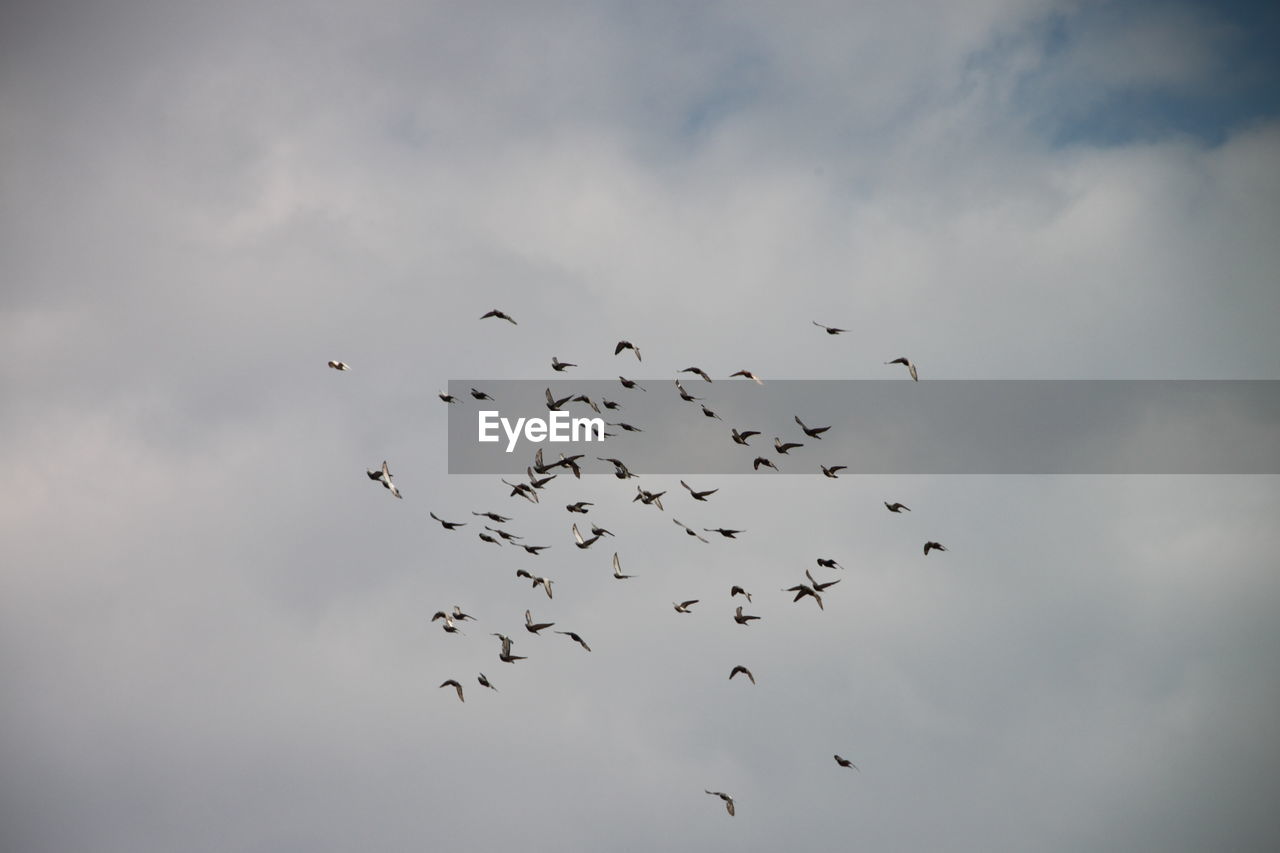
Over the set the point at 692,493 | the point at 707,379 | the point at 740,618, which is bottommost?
the point at 740,618

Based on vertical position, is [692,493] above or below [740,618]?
above

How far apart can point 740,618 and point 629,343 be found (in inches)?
859

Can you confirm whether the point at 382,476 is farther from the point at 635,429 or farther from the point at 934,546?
the point at 934,546

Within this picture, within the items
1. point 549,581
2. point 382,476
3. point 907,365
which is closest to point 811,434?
point 907,365

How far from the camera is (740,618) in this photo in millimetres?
99062

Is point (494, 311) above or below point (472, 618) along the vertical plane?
above

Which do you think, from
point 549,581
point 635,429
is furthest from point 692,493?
point 549,581

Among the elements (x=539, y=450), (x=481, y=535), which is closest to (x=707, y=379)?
(x=539, y=450)

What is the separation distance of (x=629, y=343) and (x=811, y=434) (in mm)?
14783

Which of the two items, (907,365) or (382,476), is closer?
(907,365)

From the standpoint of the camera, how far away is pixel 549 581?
10362 centimetres

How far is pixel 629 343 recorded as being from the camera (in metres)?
98.4

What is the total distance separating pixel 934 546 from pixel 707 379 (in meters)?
20.5

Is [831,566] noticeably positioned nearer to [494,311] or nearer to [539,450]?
[539,450]
